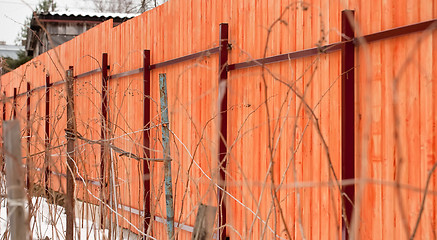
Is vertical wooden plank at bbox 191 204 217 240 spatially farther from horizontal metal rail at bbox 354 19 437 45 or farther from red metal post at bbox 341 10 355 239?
red metal post at bbox 341 10 355 239

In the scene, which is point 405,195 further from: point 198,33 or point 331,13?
point 198,33

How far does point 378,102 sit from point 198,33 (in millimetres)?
2151

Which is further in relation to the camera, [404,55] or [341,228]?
[341,228]

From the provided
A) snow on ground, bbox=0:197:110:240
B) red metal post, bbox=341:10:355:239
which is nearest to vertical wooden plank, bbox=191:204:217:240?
snow on ground, bbox=0:197:110:240

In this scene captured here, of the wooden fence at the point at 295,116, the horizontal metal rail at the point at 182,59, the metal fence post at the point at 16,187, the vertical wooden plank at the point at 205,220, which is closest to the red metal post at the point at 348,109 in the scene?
the wooden fence at the point at 295,116

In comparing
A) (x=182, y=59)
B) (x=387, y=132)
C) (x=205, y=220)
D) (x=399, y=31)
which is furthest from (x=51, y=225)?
(x=182, y=59)

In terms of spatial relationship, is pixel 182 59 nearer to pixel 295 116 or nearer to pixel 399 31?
pixel 399 31

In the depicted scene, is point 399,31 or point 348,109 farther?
point 348,109

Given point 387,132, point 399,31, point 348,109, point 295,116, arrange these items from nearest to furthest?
point 295,116 < point 399,31 < point 387,132 < point 348,109

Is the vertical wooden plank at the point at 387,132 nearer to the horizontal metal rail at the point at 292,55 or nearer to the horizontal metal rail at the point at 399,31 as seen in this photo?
the horizontal metal rail at the point at 399,31

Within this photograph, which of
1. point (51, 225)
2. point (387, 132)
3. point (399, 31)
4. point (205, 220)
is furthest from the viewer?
point (387, 132)

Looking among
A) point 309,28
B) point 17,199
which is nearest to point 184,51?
point 309,28

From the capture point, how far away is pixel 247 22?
418 centimetres

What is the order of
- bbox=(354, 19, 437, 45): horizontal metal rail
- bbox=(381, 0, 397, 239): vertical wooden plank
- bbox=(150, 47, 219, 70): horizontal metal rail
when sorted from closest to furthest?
bbox=(354, 19, 437, 45): horizontal metal rail
bbox=(381, 0, 397, 239): vertical wooden plank
bbox=(150, 47, 219, 70): horizontal metal rail
